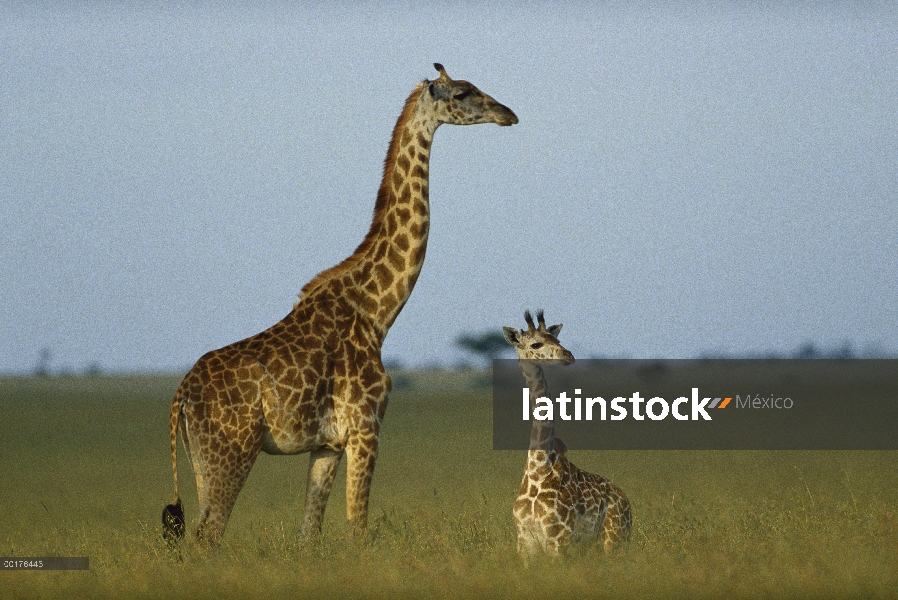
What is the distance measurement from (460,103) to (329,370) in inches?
109

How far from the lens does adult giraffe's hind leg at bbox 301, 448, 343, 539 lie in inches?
464

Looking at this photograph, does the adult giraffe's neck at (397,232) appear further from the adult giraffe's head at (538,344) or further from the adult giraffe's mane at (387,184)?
the adult giraffe's head at (538,344)

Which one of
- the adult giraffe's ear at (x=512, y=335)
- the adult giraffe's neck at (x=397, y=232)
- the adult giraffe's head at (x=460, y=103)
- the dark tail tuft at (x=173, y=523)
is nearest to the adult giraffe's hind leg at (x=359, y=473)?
the adult giraffe's neck at (x=397, y=232)

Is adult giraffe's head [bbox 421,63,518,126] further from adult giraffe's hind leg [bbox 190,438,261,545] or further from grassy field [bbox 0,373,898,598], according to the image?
grassy field [bbox 0,373,898,598]

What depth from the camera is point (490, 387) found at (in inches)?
1984

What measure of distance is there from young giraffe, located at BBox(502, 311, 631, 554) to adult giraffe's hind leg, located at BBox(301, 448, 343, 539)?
1.92 meters

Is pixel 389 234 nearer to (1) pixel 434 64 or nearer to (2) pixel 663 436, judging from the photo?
(1) pixel 434 64

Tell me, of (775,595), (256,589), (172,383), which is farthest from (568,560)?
(172,383)

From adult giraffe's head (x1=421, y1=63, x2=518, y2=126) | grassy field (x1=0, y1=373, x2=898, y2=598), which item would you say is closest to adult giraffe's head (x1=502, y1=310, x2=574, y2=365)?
grassy field (x1=0, y1=373, x2=898, y2=598)

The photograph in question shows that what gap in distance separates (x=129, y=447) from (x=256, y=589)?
20.6 meters

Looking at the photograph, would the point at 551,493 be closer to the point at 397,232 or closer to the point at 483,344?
the point at 397,232

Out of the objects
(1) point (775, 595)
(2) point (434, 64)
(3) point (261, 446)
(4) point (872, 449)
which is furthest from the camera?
(4) point (872, 449)

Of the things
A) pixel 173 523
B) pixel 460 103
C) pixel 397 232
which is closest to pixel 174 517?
pixel 173 523

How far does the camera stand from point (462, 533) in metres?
12.0
